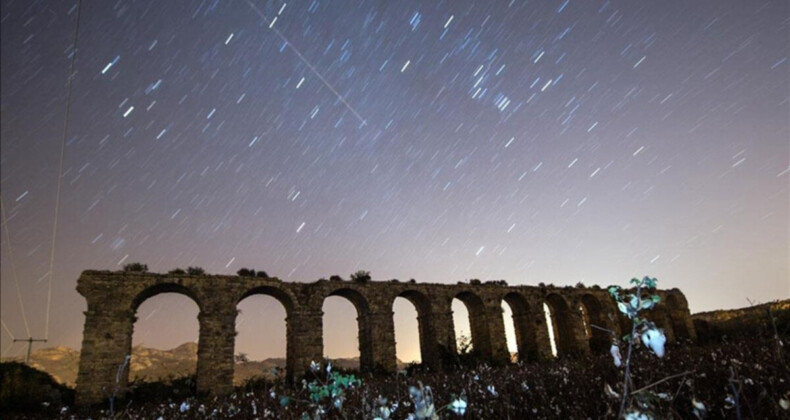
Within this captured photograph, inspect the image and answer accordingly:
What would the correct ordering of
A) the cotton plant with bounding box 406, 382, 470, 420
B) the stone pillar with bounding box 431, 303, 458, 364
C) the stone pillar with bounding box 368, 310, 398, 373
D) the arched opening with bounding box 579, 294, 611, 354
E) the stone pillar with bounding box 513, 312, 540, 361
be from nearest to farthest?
the cotton plant with bounding box 406, 382, 470, 420, the stone pillar with bounding box 368, 310, 398, 373, the stone pillar with bounding box 431, 303, 458, 364, the stone pillar with bounding box 513, 312, 540, 361, the arched opening with bounding box 579, 294, 611, 354

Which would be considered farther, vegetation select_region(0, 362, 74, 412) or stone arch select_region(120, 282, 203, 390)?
stone arch select_region(120, 282, 203, 390)

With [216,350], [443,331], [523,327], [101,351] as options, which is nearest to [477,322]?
[443,331]

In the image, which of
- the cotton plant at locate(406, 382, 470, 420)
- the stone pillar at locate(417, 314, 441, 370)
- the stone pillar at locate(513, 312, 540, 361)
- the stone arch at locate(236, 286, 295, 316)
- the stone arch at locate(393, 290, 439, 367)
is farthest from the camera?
the stone pillar at locate(513, 312, 540, 361)

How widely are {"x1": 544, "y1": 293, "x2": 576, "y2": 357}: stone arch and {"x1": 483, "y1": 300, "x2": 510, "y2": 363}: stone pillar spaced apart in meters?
5.51

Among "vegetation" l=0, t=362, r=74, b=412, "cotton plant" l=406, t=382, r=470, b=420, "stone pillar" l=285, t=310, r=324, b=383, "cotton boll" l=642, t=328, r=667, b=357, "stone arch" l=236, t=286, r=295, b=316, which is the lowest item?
"cotton plant" l=406, t=382, r=470, b=420

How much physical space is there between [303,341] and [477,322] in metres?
11.7

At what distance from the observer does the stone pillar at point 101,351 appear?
15.4m

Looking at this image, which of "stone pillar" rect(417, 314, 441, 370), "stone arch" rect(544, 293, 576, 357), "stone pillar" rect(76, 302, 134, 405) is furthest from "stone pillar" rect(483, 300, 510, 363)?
"stone pillar" rect(76, 302, 134, 405)

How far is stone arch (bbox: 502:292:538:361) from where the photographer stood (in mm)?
26487

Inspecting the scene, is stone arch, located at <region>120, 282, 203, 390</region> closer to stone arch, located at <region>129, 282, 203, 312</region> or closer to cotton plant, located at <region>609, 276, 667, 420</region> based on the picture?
stone arch, located at <region>129, 282, 203, 312</region>

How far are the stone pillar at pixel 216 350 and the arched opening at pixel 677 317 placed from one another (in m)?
33.3

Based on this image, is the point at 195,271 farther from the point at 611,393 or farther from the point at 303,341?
the point at 611,393

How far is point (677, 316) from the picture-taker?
33719mm

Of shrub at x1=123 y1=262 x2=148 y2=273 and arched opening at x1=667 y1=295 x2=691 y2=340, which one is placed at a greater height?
shrub at x1=123 y1=262 x2=148 y2=273
